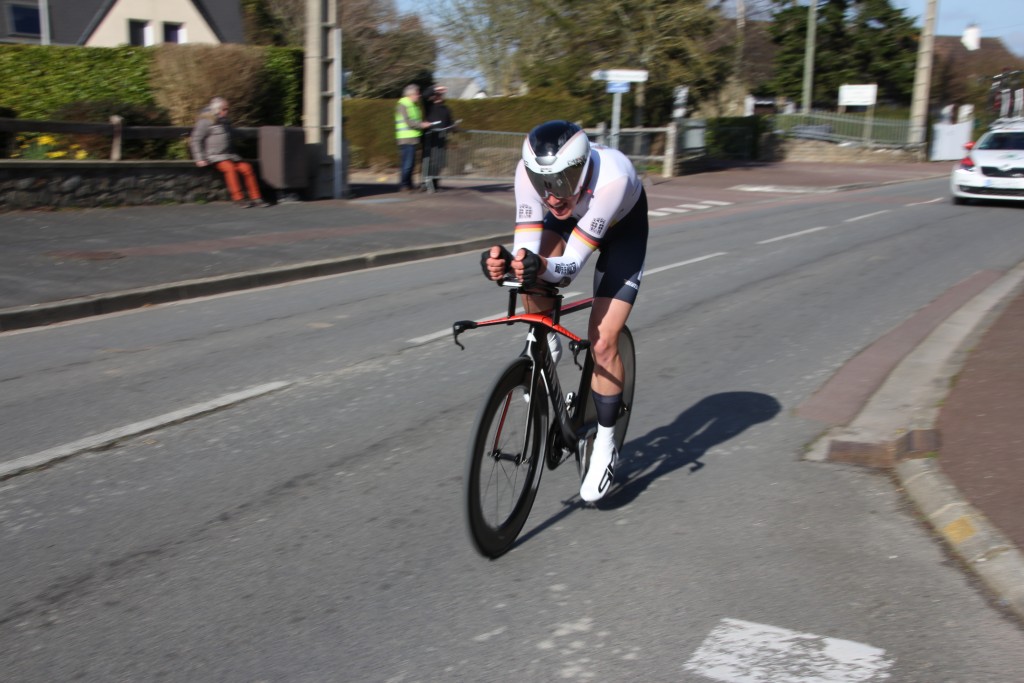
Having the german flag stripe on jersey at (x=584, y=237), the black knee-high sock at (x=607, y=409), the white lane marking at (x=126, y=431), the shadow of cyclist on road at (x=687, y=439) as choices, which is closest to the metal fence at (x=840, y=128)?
the shadow of cyclist on road at (x=687, y=439)

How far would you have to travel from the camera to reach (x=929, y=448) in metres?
5.44

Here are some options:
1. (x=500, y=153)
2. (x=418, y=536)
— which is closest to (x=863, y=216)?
(x=500, y=153)

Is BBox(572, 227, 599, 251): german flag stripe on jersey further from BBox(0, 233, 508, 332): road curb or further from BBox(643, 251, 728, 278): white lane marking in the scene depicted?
BBox(643, 251, 728, 278): white lane marking

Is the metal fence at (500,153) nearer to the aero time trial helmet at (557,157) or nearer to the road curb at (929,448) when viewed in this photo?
the road curb at (929,448)

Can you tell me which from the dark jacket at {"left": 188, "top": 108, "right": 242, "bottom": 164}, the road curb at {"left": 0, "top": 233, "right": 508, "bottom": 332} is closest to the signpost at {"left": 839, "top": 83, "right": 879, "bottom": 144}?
the dark jacket at {"left": 188, "top": 108, "right": 242, "bottom": 164}

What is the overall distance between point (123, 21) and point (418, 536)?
37.9m

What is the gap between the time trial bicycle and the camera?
4016 millimetres

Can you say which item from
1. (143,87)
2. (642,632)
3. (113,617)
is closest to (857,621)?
(642,632)

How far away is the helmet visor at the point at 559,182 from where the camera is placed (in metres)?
4.07

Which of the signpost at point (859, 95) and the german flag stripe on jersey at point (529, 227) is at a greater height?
the signpost at point (859, 95)

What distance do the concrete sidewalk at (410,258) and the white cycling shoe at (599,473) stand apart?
58.2 inches

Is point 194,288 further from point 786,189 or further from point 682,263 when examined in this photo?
point 786,189

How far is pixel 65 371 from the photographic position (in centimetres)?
744

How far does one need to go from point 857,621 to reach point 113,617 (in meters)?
2.68
